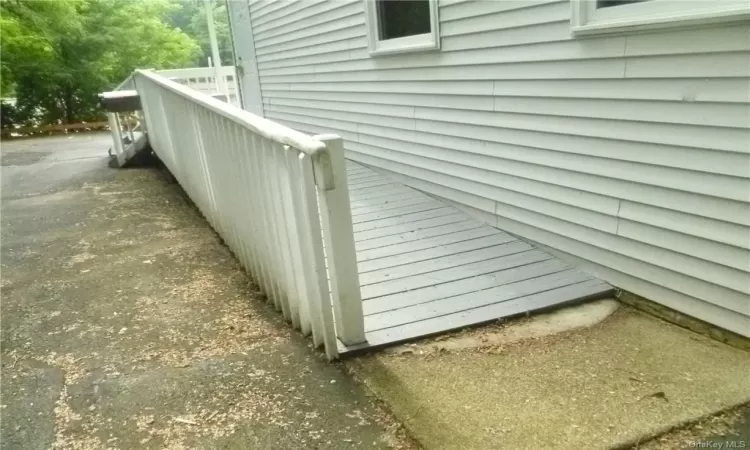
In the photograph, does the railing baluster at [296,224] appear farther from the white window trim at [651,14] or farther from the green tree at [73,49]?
the green tree at [73,49]

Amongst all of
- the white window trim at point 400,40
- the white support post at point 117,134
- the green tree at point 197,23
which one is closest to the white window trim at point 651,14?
the white window trim at point 400,40

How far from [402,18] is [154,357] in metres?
3.31

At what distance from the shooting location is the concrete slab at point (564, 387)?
168 centimetres

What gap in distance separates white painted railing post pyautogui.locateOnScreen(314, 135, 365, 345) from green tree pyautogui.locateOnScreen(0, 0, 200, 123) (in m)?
12.1

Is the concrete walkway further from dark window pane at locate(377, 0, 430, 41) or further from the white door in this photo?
the white door

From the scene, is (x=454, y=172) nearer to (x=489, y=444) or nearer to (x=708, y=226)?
(x=708, y=226)

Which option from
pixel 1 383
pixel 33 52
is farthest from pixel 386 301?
pixel 33 52

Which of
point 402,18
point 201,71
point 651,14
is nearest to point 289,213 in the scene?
point 651,14

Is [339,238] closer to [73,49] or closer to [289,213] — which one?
[289,213]

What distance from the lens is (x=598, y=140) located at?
8.70 ft

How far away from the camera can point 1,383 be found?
221 cm

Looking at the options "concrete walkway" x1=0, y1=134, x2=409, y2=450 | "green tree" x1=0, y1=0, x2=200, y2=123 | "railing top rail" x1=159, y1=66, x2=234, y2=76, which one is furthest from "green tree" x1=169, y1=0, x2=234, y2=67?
"concrete walkway" x1=0, y1=134, x2=409, y2=450
